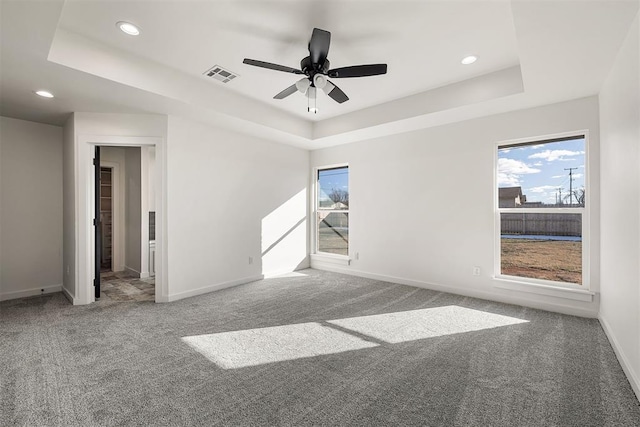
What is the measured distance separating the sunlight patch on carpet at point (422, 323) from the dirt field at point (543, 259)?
35.6 inches

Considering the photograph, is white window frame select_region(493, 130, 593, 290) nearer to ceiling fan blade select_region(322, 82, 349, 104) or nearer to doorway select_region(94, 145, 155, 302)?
Result: ceiling fan blade select_region(322, 82, 349, 104)

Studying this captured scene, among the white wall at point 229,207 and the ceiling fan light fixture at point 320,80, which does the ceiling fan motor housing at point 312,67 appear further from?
the white wall at point 229,207

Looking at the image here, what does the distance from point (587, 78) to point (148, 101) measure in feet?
15.4

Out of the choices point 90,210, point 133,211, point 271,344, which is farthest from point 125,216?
point 271,344

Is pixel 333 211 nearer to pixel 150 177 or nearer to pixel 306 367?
pixel 150 177

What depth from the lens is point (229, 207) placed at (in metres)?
4.72

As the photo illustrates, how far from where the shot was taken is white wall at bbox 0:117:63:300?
13.1ft

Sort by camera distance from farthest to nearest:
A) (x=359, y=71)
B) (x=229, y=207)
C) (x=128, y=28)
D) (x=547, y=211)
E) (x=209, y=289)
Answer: (x=229, y=207) → (x=209, y=289) → (x=547, y=211) → (x=359, y=71) → (x=128, y=28)

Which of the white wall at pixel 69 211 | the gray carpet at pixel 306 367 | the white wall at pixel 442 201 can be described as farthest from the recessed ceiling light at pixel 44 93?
the white wall at pixel 442 201

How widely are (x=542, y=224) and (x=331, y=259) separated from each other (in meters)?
3.47

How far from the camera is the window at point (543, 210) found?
3516mm

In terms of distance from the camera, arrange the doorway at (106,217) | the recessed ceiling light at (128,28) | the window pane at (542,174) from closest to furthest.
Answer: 1. the recessed ceiling light at (128,28)
2. the window pane at (542,174)
3. the doorway at (106,217)

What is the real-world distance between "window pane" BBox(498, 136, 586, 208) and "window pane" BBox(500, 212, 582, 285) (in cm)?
19

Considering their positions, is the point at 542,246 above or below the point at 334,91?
below
